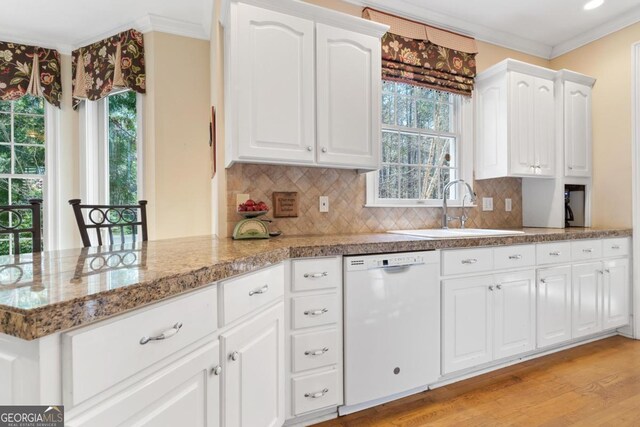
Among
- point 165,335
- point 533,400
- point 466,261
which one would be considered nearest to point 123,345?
point 165,335

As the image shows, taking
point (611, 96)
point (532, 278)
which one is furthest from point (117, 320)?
point (611, 96)

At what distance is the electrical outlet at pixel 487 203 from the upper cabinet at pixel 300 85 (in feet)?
4.79

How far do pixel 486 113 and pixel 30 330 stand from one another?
333cm

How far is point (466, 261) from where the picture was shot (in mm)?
2137

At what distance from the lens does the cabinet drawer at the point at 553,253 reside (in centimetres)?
244

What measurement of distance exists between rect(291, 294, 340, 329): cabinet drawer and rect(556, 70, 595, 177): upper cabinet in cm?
264

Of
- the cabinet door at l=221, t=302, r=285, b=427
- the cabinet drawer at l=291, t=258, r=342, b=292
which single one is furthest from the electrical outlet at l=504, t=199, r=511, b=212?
the cabinet door at l=221, t=302, r=285, b=427

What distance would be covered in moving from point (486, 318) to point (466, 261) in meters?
0.41

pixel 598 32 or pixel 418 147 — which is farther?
pixel 598 32

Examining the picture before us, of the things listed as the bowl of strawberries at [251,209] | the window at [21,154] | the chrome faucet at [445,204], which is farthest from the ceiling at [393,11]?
the bowl of strawberries at [251,209]

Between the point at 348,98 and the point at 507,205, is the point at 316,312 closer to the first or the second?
the point at 348,98

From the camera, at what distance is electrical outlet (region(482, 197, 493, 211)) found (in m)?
3.19

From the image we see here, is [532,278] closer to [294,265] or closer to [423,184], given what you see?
[423,184]

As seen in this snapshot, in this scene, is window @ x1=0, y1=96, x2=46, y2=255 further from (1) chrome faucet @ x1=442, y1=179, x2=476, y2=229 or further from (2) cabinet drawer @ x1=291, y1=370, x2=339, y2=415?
(1) chrome faucet @ x1=442, y1=179, x2=476, y2=229
